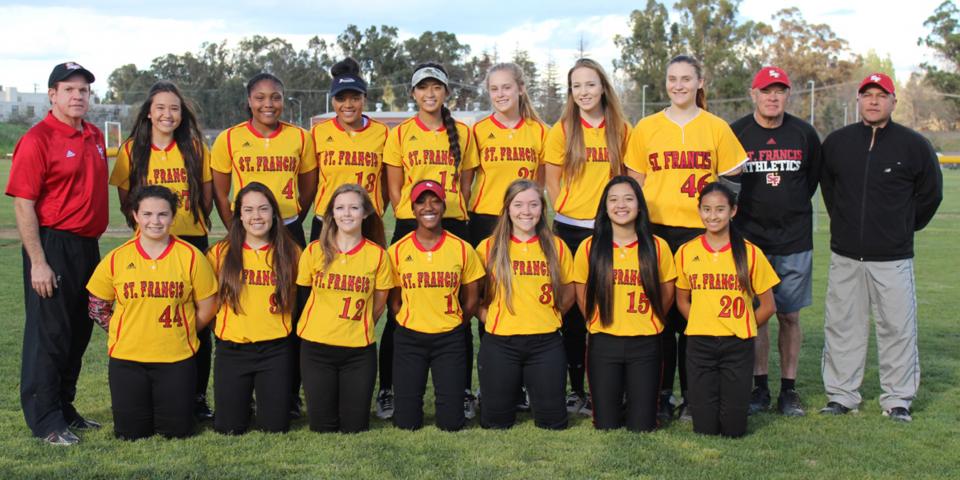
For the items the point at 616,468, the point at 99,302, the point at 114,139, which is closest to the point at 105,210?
the point at 99,302

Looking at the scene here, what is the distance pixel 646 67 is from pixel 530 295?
5991 cm

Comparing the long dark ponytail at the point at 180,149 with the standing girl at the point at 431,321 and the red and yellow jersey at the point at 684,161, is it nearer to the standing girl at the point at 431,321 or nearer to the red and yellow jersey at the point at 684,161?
the standing girl at the point at 431,321

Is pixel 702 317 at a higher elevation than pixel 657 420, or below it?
higher

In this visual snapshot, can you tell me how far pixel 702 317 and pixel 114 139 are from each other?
4325 centimetres

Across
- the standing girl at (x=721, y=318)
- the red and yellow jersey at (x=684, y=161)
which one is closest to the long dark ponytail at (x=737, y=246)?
the standing girl at (x=721, y=318)

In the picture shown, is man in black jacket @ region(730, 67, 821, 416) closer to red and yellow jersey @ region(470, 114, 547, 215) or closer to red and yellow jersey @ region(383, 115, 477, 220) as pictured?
red and yellow jersey @ region(470, 114, 547, 215)

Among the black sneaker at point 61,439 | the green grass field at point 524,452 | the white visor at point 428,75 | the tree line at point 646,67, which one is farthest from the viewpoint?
the tree line at point 646,67

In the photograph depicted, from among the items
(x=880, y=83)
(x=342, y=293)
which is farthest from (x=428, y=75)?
(x=880, y=83)

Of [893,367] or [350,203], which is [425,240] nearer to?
[350,203]

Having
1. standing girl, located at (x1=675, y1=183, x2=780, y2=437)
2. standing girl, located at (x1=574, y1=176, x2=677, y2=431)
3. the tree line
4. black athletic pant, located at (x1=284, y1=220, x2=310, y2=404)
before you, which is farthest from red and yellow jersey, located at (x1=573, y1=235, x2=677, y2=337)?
the tree line

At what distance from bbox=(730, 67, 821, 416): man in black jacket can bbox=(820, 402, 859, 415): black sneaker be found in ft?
0.53

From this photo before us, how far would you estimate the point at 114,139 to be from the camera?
43.8 metres

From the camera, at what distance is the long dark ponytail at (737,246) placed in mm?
4879

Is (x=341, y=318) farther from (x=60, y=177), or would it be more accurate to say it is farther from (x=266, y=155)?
(x=60, y=177)
